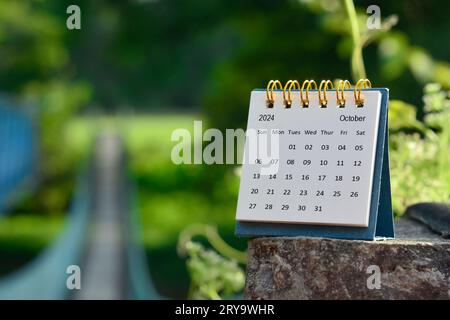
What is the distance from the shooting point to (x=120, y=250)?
701 inches

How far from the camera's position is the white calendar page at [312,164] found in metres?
2.34

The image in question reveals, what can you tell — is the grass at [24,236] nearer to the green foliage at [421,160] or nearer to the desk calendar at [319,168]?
the green foliage at [421,160]

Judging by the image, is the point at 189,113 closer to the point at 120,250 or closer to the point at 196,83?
the point at 196,83

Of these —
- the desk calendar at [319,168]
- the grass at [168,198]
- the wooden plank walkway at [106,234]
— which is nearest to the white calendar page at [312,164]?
the desk calendar at [319,168]

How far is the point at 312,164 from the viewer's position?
2.39 metres

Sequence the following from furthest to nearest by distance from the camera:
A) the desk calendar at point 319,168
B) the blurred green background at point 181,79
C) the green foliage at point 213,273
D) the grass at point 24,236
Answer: the grass at point 24,236
the blurred green background at point 181,79
the green foliage at point 213,273
the desk calendar at point 319,168

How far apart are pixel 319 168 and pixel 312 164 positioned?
0.07 feet

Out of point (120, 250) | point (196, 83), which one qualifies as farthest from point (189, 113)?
point (120, 250)

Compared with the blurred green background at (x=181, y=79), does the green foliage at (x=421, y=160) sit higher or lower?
lower

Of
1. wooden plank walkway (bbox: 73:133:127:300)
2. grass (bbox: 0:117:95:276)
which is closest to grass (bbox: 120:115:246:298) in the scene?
wooden plank walkway (bbox: 73:133:127:300)

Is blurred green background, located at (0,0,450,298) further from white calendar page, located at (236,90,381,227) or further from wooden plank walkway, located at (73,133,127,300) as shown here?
white calendar page, located at (236,90,381,227)

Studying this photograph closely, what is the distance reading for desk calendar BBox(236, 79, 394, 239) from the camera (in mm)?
2336

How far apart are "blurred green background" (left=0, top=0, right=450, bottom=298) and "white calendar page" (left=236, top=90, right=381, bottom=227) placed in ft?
2.70

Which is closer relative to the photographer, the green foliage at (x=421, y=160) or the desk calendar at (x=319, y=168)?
the desk calendar at (x=319, y=168)
